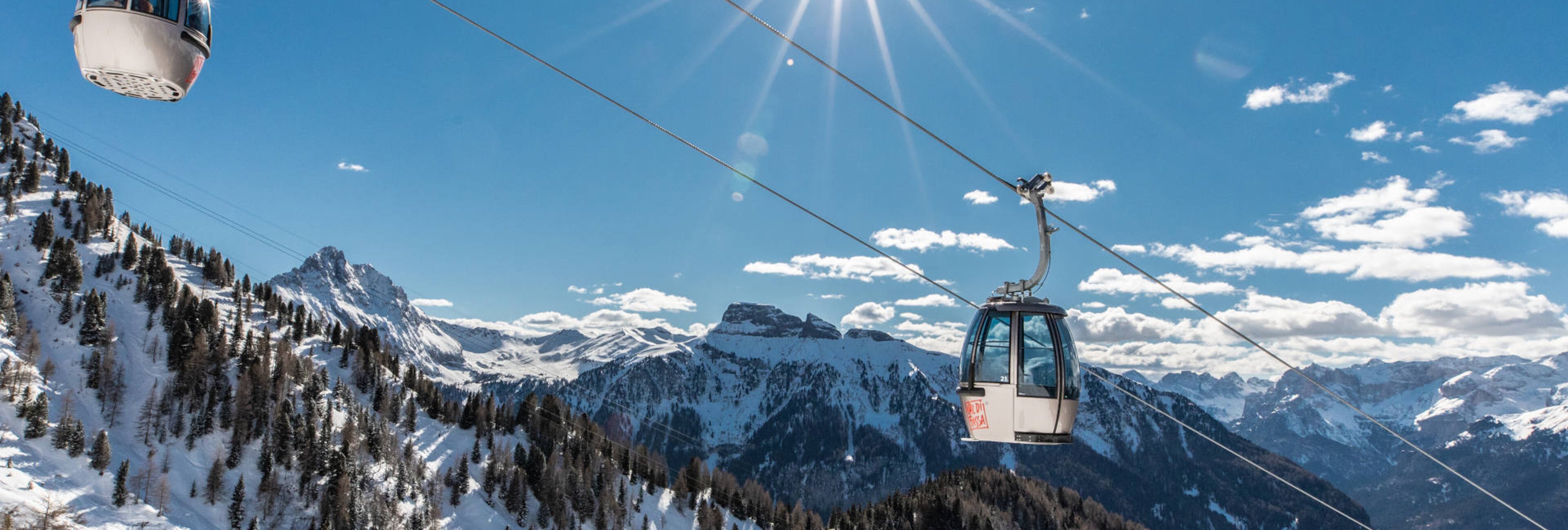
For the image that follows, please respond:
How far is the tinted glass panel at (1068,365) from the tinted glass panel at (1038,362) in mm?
203

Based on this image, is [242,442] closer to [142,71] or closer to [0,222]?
[0,222]

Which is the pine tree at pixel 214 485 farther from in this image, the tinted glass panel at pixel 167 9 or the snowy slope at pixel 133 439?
the tinted glass panel at pixel 167 9

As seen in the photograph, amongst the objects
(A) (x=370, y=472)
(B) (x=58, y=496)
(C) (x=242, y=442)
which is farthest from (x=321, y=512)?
(B) (x=58, y=496)

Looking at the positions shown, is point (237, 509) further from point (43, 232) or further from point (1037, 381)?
point (1037, 381)

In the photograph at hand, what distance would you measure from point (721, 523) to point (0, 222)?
179554 mm

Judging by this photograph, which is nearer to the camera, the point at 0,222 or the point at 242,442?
the point at 242,442

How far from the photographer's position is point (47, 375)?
464 ft

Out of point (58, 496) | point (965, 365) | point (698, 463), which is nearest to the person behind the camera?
point (965, 365)

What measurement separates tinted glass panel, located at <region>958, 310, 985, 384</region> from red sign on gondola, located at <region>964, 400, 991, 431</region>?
0.47m

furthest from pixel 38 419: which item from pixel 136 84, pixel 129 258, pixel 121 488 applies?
pixel 136 84

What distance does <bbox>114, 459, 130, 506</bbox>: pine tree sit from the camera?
4587 inches

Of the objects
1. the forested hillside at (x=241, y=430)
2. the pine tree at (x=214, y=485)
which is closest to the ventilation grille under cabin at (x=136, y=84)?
the forested hillside at (x=241, y=430)

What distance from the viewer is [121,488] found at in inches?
4641

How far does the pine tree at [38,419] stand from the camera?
401 feet
